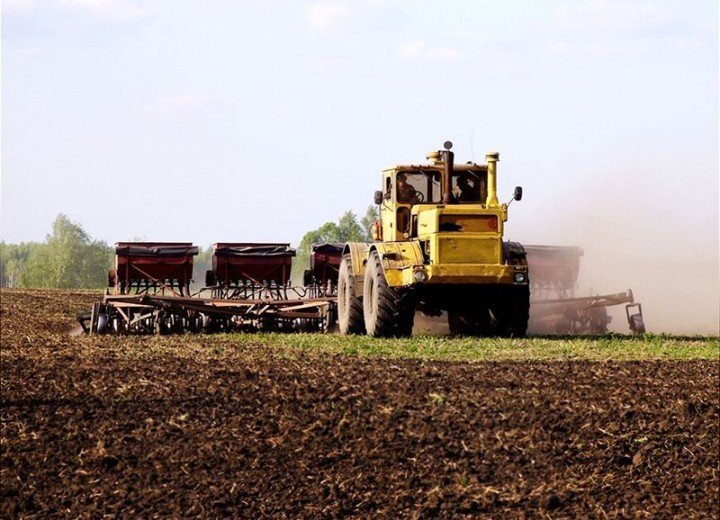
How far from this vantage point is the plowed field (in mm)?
11047

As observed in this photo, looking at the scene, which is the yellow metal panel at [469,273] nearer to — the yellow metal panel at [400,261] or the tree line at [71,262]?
the yellow metal panel at [400,261]

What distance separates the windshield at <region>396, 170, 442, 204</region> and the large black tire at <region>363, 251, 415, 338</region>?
1.29 metres

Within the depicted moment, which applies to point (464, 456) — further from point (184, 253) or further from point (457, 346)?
point (184, 253)

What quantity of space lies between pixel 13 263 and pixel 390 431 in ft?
570

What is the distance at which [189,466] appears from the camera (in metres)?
11.9

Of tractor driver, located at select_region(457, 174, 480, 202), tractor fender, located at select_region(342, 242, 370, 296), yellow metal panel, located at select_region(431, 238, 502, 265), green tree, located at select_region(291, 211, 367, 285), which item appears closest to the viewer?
yellow metal panel, located at select_region(431, 238, 502, 265)

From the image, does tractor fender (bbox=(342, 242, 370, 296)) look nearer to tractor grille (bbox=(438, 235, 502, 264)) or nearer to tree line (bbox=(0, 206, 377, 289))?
tractor grille (bbox=(438, 235, 502, 264))

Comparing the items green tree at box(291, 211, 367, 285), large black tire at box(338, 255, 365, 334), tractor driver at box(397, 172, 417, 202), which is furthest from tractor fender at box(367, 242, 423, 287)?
green tree at box(291, 211, 367, 285)

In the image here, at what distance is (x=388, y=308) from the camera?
76.2ft

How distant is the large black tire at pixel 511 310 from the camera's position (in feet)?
78.0

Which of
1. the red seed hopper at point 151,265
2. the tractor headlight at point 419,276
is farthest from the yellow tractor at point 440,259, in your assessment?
the red seed hopper at point 151,265

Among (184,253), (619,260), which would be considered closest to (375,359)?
(184,253)

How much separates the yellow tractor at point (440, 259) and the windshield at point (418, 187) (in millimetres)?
18

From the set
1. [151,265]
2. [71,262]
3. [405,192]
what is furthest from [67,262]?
[405,192]
